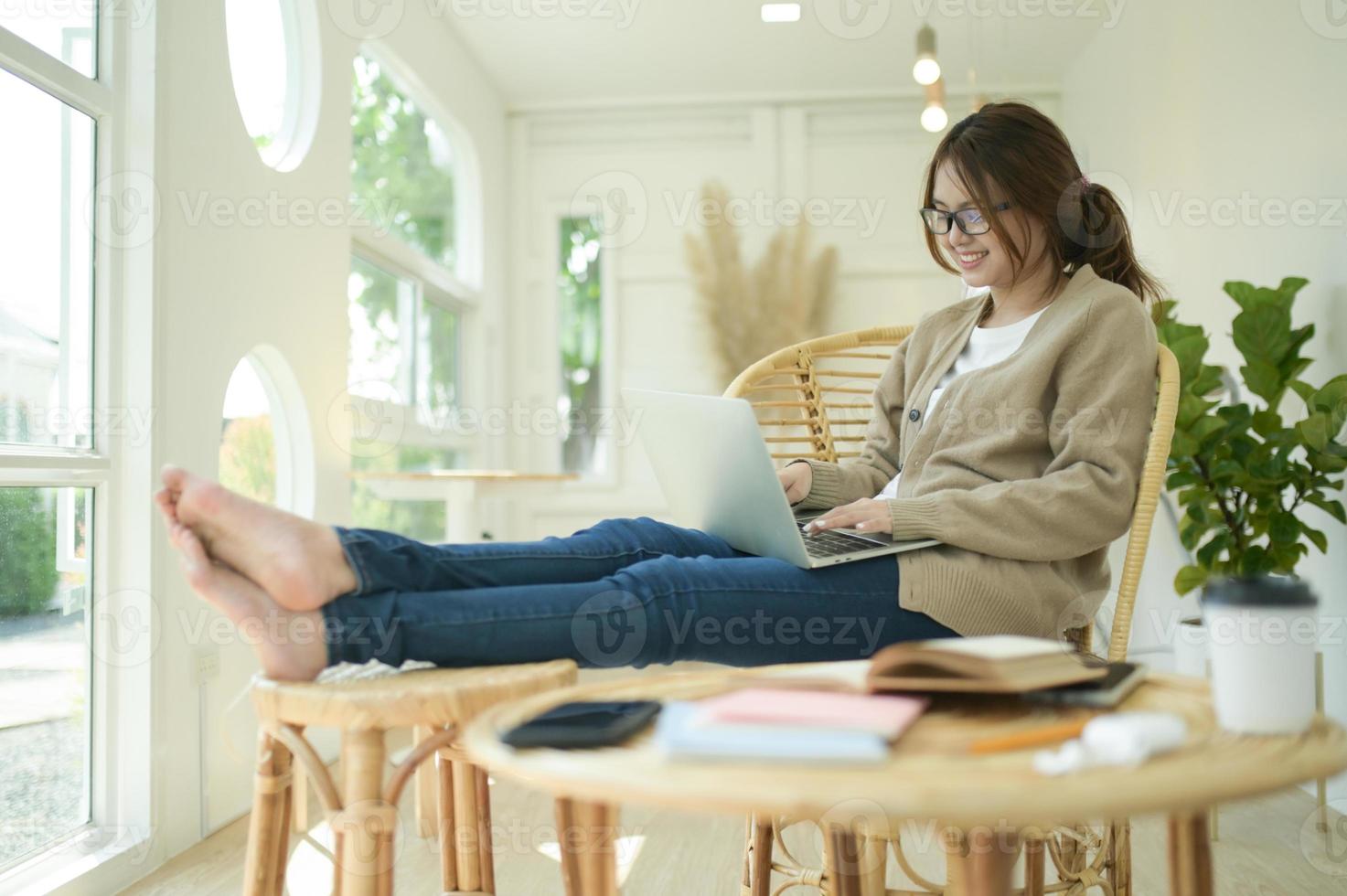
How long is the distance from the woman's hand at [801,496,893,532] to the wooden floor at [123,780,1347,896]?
2.88 ft

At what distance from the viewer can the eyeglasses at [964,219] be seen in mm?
1570

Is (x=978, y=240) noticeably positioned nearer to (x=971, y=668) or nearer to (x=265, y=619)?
(x=971, y=668)

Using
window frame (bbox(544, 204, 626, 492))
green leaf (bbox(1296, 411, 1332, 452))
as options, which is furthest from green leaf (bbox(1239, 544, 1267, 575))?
window frame (bbox(544, 204, 626, 492))

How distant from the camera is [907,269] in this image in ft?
16.5

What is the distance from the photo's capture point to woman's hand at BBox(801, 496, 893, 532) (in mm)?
1386

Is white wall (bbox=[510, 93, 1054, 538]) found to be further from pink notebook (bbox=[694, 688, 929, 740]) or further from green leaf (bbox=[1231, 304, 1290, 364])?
pink notebook (bbox=[694, 688, 929, 740])

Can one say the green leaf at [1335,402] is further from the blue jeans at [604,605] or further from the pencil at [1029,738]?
the pencil at [1029,738]

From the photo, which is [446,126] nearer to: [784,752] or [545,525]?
[545,525]

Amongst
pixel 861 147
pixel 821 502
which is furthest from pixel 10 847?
pixel 861 147

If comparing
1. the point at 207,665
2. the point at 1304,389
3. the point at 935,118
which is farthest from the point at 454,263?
the point at 1304,389

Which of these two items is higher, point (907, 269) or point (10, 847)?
point (907, 269)

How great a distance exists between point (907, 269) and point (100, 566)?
12.3 feet

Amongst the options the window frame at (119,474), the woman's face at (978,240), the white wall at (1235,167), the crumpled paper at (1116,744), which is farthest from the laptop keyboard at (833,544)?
the white wall at (1235,167)

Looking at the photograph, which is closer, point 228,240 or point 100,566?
→ point 100,566
